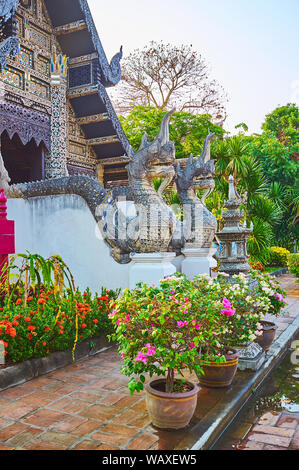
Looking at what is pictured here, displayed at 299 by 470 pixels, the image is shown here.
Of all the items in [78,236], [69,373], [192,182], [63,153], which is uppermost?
[63,153]

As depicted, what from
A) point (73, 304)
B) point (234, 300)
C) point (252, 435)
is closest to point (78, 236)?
point (73, 304)

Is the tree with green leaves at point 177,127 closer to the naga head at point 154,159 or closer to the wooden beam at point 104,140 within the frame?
the wooden beam at point 104,140

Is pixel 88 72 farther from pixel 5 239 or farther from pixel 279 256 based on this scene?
pixel 279 256

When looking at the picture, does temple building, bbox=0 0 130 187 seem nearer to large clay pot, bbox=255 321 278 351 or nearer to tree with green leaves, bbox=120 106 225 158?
large clay pot, bbox=255 321 278 351

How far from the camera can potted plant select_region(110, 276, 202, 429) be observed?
118 inches

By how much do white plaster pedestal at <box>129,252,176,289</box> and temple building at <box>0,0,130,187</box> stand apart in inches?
176

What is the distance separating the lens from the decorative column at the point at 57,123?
364 inches

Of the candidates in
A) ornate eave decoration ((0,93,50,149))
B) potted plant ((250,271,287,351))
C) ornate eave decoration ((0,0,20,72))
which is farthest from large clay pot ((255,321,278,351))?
ornate eave decoration ((0,0,20,72))

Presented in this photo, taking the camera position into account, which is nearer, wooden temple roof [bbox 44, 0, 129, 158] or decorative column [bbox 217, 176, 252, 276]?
decorative column [bbox 217, 176, 252, 276]

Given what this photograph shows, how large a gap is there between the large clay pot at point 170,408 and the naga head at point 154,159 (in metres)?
3.43

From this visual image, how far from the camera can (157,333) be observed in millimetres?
2967

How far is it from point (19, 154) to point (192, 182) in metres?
5.77
